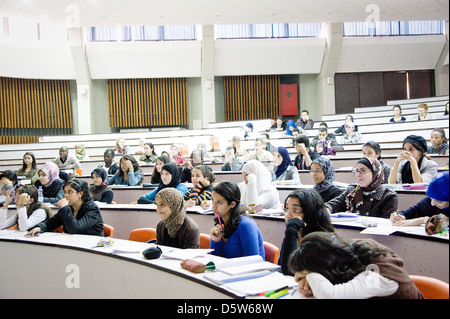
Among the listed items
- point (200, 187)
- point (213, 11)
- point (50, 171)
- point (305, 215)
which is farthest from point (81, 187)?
point (213, 11)

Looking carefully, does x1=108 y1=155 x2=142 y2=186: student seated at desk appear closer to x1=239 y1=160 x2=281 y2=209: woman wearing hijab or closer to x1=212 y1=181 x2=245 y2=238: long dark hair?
x1=239 y1=160 x2=281 y2=209: woman wearing hijab

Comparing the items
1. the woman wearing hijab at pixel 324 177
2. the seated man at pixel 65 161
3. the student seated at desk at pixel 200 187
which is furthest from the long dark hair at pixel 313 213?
the seated man at pixel 65 161

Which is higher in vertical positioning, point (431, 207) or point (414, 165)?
point (414, 165)

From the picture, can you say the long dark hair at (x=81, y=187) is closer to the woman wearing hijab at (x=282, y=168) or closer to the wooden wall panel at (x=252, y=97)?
the woman wearing hijab at (x=282, y=168)

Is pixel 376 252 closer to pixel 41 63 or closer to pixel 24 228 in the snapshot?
pixel 24 228

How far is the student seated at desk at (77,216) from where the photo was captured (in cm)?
338

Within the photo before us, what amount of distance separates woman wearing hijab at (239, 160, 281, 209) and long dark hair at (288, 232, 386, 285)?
6.76 feet

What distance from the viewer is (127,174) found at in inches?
233

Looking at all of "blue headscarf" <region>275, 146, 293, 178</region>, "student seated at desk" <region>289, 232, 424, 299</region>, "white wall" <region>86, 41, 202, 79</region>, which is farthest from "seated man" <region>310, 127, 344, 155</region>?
"white wall" <region>86, 41, 202, 79</region>

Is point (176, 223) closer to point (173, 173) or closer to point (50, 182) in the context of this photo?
point (173, 173)

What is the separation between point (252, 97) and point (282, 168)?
8.82 metres

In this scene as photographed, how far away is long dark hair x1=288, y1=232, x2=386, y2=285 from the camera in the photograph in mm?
1645

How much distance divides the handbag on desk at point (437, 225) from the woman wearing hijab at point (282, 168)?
8.78ft
